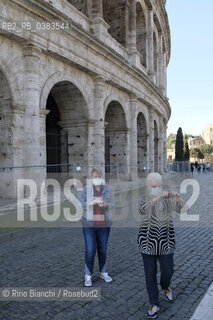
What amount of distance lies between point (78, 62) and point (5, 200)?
231 inches

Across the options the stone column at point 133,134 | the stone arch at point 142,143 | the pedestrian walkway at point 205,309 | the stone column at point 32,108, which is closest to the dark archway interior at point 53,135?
the stone column at point 32,108

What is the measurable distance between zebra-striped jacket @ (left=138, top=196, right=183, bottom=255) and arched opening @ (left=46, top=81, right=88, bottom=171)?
356 inches

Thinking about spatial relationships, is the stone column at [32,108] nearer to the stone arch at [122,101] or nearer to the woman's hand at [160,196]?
the stone arch at [122,101]

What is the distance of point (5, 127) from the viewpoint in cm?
831

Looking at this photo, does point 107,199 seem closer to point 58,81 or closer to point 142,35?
point 58,81

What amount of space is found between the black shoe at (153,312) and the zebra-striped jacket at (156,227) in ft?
1.94

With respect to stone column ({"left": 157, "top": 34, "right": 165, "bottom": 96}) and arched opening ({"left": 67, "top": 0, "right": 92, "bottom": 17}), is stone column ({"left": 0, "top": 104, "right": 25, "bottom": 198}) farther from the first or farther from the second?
stone column ({"left": 157, "top": 34, "right": 165, "bottom": 96})

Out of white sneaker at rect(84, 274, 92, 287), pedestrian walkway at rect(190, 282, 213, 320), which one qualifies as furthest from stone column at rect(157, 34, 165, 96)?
pedestrian walkway at rect(190, 282, 213, 320)

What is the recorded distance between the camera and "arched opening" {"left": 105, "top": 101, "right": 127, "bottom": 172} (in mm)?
15180

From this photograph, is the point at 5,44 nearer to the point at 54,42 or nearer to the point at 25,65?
the point at 25,65

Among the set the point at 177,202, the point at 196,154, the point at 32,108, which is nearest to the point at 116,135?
the point at 32,108

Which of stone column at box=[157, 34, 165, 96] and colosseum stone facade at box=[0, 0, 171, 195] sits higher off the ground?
stone column at box=[157, 34, 165, 96]

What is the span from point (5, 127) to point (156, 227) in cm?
674

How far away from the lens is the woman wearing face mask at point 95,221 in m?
3.68
